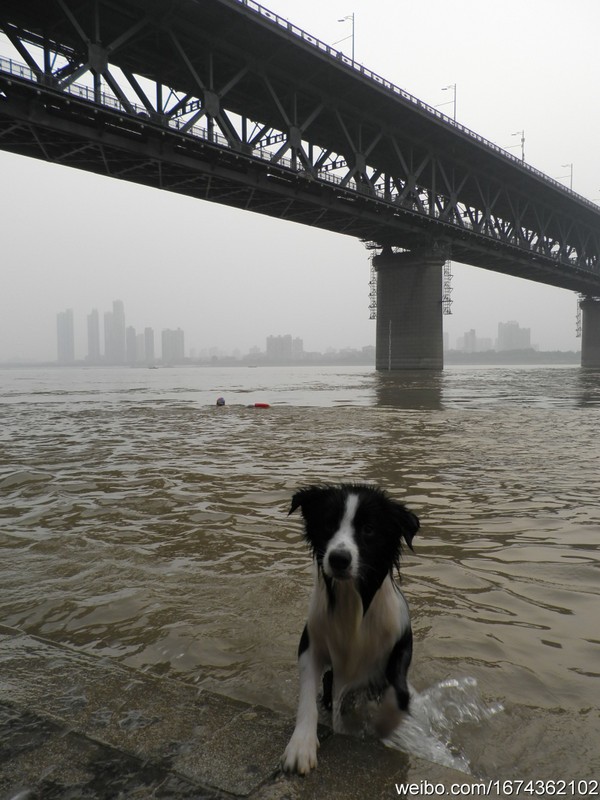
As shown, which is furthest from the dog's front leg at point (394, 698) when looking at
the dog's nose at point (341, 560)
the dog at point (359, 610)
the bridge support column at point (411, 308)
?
the bridge support column at point (411, 308)

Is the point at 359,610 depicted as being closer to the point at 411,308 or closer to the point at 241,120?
the point at 241,120

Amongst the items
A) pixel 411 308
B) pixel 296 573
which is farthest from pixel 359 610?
pixel 411 308

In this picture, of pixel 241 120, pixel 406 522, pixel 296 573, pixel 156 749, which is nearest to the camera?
pixel 156 749

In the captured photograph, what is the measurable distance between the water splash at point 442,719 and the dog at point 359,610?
0.10 meters

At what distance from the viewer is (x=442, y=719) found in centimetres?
239

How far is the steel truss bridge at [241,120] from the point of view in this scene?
28.8 metres

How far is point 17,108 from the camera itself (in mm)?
26109

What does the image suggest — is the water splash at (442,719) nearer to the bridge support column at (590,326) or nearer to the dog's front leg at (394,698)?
the dog's front leg at (394,698)

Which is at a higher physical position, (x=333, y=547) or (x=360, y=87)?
(x=360, y=87)

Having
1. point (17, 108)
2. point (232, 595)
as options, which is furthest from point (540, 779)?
point (17, 108)

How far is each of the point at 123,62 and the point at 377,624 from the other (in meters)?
42.2

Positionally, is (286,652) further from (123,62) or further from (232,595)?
(123,62)

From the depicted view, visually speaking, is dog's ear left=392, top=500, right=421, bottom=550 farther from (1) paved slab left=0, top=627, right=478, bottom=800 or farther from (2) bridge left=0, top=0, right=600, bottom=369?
(2) bridge left=0, top=0, right=600, bottom=369

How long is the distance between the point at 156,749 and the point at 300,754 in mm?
497
